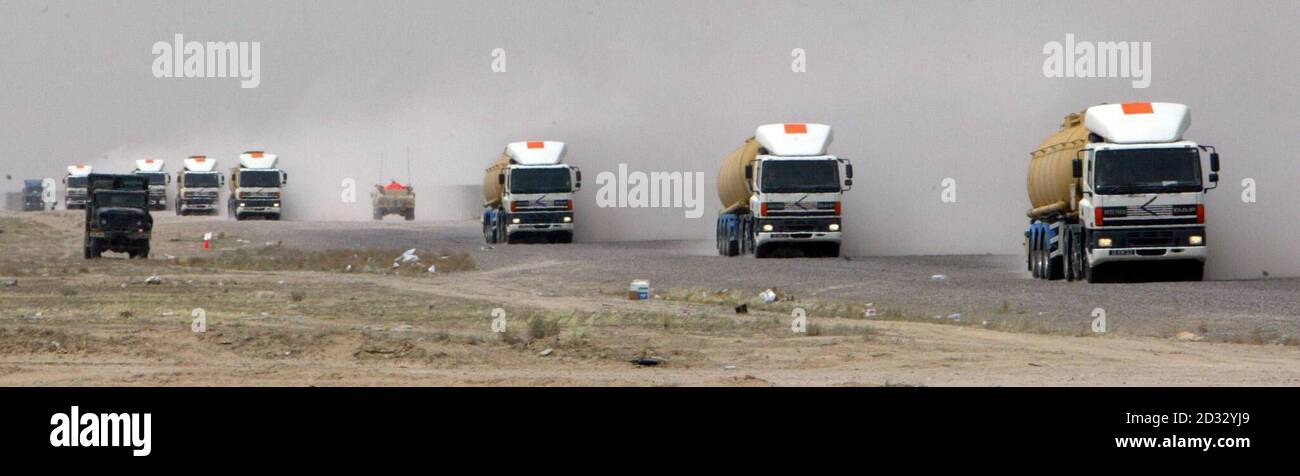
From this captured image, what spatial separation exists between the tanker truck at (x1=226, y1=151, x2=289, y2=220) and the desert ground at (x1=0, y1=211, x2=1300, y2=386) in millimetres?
40390

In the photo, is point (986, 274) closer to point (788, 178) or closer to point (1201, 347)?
point (788, 178)

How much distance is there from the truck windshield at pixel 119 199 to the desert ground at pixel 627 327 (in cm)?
461

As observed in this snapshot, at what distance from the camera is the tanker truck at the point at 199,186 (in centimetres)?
8819

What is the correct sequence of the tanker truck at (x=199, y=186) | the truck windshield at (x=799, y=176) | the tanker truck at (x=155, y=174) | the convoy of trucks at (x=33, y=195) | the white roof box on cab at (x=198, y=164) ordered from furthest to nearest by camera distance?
the convoy of trucks at (x=33, y=195) → the tanker truck at (x=155, y=174) → the tanker truck at (x=199, y=186) → the white roof box on cab at (x=198, y=164) → the truck windshield at (x=799, y=176)

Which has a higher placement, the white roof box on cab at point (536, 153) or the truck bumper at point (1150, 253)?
the white roof box on cab at point (536, 153)

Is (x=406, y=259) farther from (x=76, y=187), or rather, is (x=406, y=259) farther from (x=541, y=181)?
(x=76, y=187)

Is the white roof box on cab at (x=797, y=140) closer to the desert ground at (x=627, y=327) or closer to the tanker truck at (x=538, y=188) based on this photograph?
the desert ground at (x=627, y=327)

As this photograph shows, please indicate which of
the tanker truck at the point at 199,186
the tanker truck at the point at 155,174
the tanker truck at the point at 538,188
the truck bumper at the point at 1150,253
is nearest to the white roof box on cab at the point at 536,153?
the tanker truck at the point at 538,188

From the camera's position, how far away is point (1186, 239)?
2975cm

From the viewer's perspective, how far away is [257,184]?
7962 centimetres

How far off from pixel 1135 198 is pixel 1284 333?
32.0 ft

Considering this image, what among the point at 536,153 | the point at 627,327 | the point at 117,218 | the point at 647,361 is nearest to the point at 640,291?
the point at 627,327

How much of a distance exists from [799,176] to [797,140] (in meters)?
0.90
